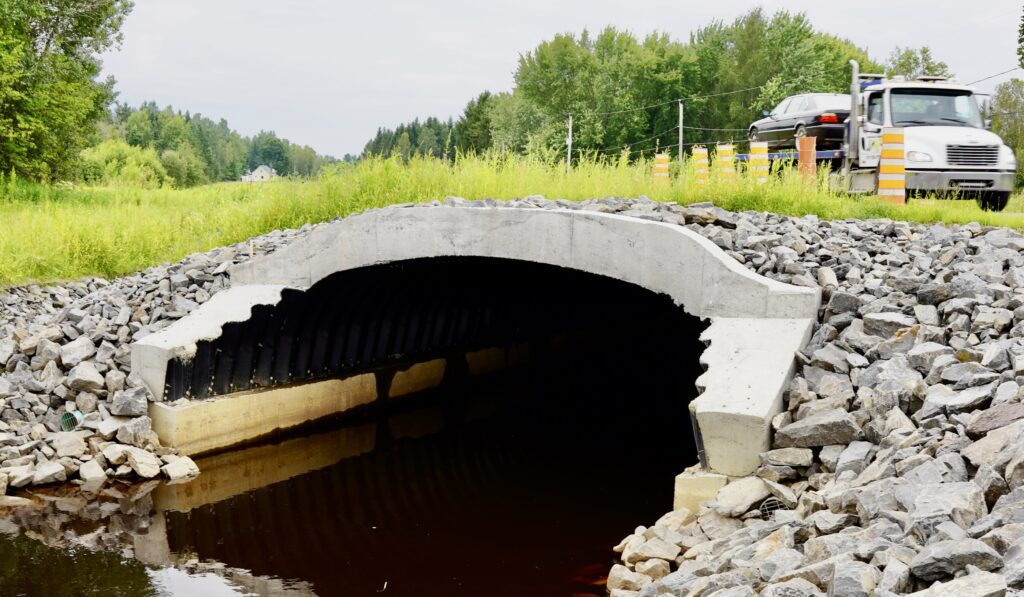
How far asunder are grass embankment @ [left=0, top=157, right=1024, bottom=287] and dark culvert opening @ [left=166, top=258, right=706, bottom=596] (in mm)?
1171

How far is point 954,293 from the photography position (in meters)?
6.44

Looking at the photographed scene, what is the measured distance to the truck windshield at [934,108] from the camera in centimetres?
1421

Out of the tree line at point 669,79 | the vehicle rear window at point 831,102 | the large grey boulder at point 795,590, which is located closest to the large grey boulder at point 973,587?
the large grey boulder at point 795,590

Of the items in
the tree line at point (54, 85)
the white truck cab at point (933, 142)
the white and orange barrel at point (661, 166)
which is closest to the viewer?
the white truck cab at point (933, 142)

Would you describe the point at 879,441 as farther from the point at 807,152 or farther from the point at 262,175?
the point at 262,175

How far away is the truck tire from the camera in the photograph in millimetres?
13345

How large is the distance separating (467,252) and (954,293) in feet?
14.1

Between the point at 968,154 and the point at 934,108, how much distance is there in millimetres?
1465

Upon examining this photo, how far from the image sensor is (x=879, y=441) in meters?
5.29

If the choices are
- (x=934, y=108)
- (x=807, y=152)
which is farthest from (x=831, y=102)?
(x=807, y=152)

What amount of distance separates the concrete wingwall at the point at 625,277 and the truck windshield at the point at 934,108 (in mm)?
8341

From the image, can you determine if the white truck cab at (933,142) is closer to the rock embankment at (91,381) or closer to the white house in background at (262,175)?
the white house in background at (262,175)

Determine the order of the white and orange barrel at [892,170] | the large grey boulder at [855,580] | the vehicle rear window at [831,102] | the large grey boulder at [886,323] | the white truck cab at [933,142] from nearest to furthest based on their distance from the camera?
1. the large grey boulder at [855,580]
2. the large grey boulder at [886,323]
3. the white and orange barrel at [892,170]
4. the white truck cab at [933,142]
5. the vehicle rear window at [831,102]

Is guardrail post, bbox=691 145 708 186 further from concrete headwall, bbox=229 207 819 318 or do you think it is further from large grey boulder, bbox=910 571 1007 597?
large grey boulder, bbox=910 571 1007 597
